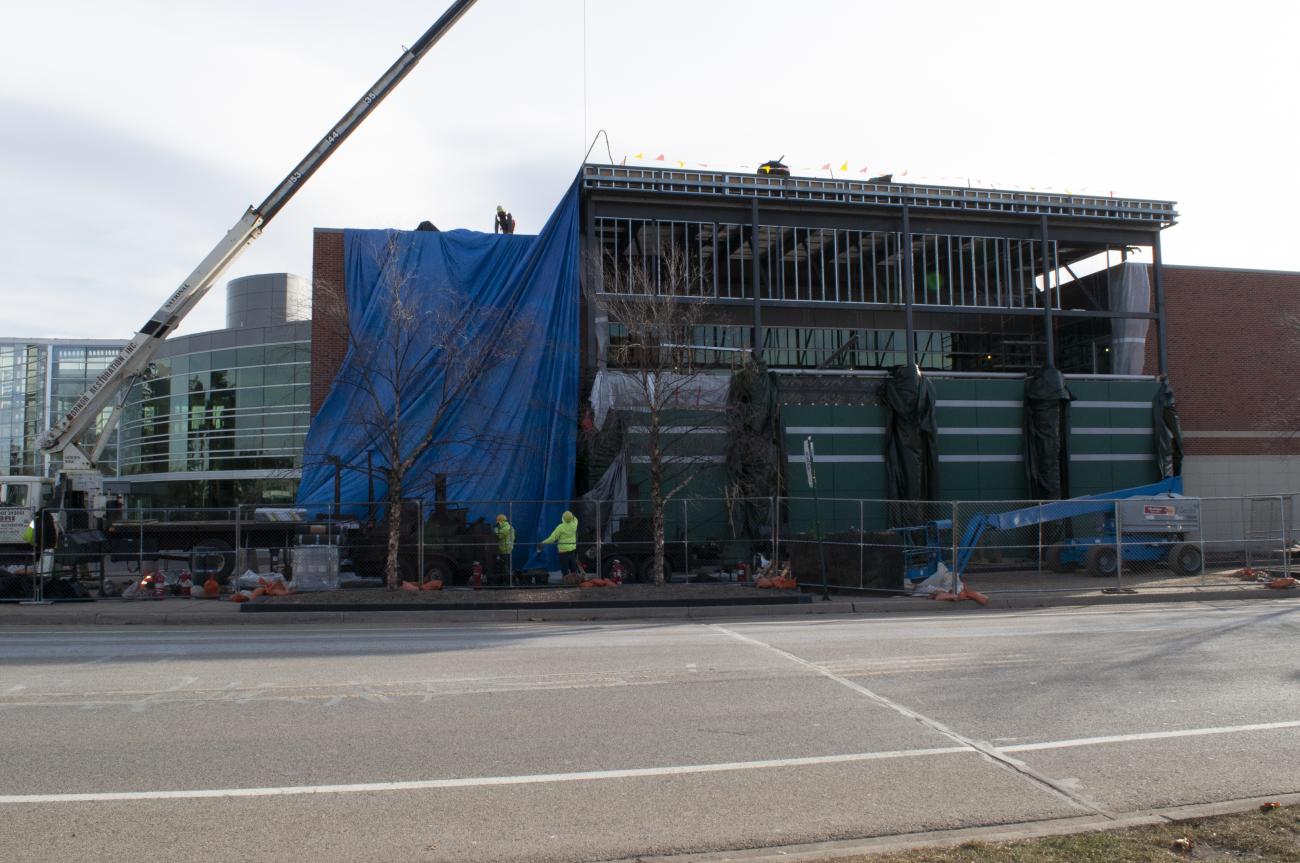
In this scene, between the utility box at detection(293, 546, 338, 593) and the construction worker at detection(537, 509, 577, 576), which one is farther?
the construction worker at detection(537, 509, 577, 576)

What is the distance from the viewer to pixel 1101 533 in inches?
879

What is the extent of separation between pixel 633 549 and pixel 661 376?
153 inches

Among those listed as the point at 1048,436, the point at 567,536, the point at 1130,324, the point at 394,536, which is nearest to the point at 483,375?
the point at 567,536

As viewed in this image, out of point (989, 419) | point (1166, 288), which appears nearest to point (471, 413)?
point (989, 419)

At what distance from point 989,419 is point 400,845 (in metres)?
25.6

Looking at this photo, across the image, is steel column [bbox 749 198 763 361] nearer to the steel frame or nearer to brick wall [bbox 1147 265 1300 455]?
the steel frame

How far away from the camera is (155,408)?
40.7m

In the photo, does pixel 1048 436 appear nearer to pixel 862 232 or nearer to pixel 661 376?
pixel 862 232

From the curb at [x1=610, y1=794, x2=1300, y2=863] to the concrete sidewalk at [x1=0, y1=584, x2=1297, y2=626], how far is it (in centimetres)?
1130

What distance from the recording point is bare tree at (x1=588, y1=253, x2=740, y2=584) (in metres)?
19.8

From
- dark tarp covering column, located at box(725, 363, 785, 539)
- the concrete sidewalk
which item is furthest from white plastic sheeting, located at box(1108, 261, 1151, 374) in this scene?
the concrete sidewalk

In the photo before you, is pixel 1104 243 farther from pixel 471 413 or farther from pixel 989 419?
pixel 471 413

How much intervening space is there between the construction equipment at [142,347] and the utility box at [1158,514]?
2055 cm

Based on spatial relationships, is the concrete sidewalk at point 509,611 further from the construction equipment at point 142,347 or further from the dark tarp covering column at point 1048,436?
the dark tarp covering column at point 1048,436
